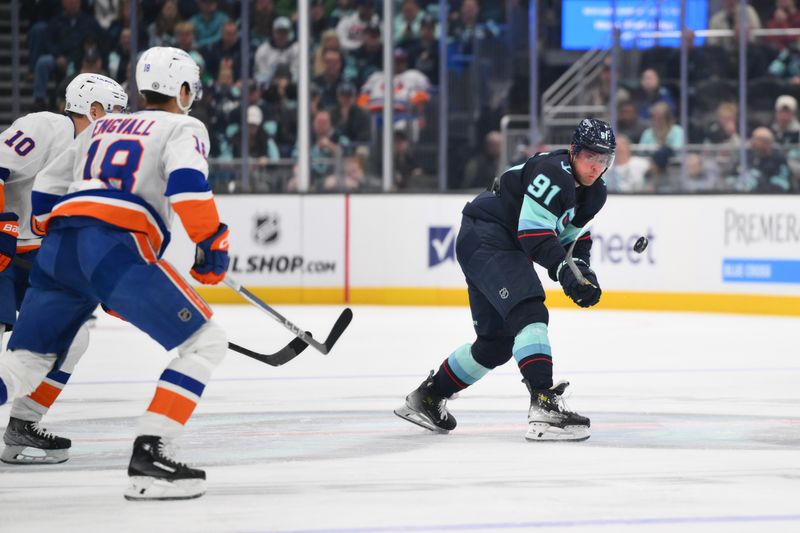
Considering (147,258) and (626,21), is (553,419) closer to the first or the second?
(147,258)

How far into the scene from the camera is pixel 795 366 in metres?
7.29

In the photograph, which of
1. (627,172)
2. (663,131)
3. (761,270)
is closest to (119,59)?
(627,172)

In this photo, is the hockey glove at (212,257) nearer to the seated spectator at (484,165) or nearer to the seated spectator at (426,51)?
the seated spectator at (484,165)

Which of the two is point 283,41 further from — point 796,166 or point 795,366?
point 795,366

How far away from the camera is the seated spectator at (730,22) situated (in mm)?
12828

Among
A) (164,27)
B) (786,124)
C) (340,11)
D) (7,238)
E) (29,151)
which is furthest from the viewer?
(340,11)

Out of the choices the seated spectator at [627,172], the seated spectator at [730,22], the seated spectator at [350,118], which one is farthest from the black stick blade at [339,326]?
the seated spectator at [730,22]

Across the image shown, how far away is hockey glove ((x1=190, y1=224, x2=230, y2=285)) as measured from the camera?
3746 mm

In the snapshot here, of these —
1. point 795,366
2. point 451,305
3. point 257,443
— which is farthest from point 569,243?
point 451,305

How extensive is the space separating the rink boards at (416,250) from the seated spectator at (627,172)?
111cm

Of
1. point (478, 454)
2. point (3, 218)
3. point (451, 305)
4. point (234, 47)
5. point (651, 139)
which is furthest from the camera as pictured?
point (234, 47)

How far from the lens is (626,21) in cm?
1351

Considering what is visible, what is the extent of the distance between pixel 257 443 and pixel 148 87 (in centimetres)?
142

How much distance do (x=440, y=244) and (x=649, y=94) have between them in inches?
110
